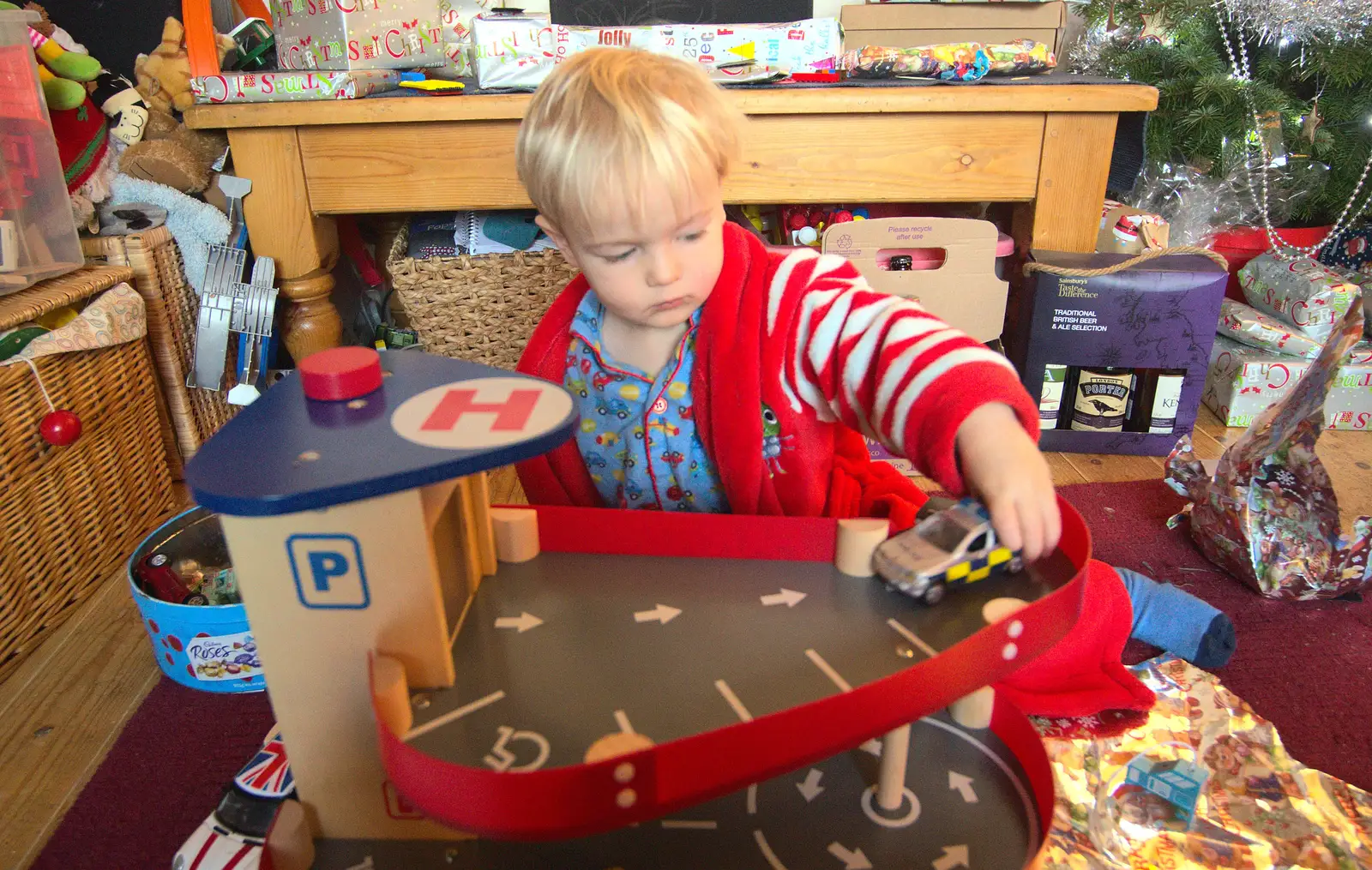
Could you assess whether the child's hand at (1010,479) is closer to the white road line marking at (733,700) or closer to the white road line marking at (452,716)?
the white road line marking at (733,700)

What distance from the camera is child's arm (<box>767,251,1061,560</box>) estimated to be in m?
0.55

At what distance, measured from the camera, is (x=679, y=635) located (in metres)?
0.54

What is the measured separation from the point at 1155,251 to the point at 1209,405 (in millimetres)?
393

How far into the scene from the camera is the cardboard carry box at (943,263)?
138cm

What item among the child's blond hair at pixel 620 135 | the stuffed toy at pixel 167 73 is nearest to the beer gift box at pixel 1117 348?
the child's blond hair at pixel 620 135

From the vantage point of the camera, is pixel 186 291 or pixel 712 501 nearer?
pixel 712 501

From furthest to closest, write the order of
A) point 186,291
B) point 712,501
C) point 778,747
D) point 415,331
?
point 415,331 < point 186,291 < point 712,501 < point 778,747

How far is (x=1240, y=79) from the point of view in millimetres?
1490

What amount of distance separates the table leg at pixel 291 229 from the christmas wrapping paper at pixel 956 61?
0.89m

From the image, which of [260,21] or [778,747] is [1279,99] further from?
[260,21]

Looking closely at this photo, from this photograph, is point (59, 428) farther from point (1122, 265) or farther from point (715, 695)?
point (1122, 265)

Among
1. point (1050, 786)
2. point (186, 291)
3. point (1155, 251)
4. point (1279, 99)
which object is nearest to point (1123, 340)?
point (1155, 251)

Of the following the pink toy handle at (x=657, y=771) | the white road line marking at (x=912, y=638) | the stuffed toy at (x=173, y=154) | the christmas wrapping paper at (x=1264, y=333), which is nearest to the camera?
the pink toy handle at (x=657, y=771)

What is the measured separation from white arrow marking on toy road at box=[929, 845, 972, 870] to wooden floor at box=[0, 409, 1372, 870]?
744mm
